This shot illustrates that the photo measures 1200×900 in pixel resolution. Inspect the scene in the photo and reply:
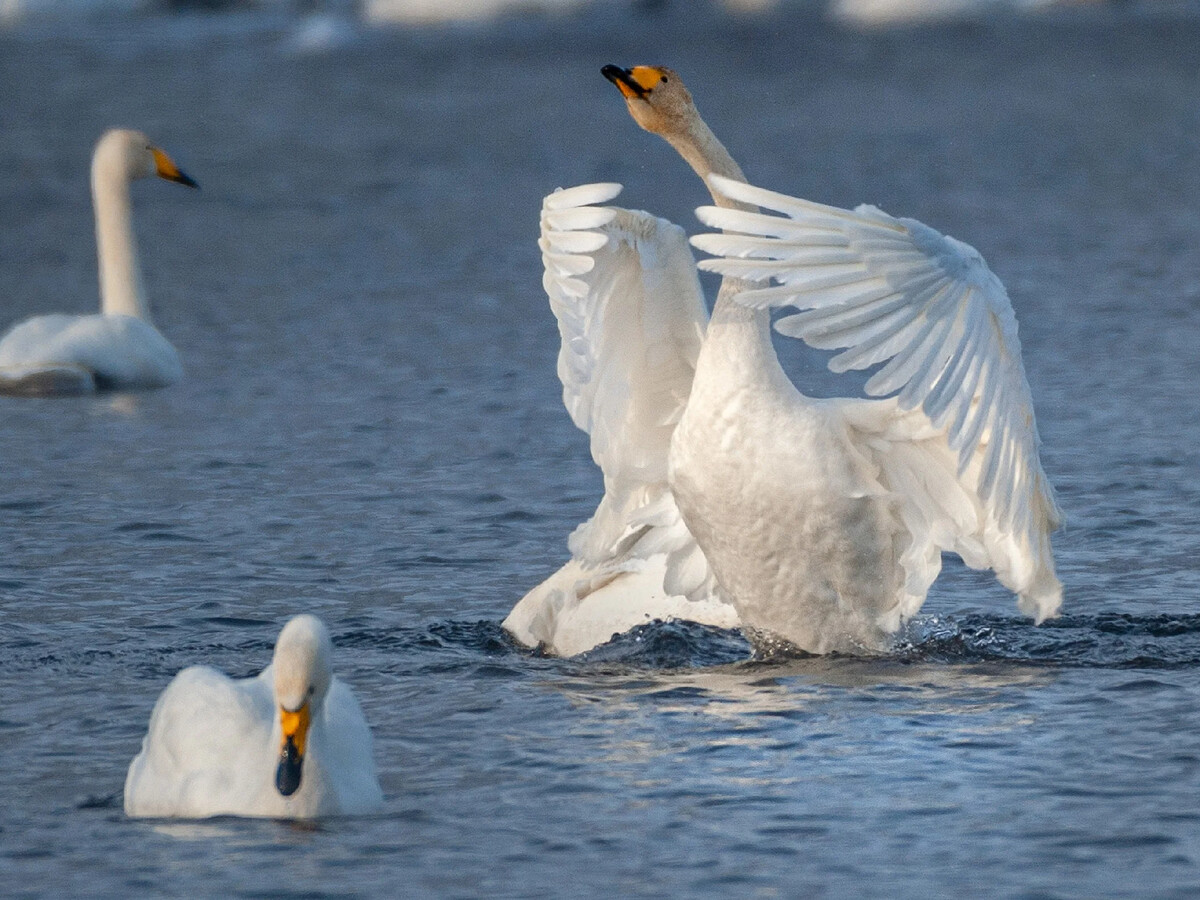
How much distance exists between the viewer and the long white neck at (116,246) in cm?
1407

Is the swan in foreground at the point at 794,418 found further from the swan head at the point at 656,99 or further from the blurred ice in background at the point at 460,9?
the blurred ice in background at the point at 460,9

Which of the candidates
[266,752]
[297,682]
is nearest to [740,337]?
[297,682]

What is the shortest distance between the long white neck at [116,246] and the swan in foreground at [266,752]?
24.8ft

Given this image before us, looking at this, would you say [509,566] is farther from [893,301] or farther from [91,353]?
[91,353]

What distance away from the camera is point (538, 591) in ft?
27.3

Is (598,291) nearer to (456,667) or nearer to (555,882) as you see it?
(456,667)

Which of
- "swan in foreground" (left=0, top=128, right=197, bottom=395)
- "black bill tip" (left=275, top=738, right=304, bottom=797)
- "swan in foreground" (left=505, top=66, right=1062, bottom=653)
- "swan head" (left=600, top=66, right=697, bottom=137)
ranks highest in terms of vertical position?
"swan head" (left=600, top=66, right=697, bottom=137)

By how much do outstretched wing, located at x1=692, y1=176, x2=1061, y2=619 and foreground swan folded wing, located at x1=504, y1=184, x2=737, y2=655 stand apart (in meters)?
0.68

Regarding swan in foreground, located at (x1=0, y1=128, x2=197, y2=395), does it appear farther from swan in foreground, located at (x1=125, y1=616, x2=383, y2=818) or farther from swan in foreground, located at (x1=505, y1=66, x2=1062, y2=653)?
swan in foreground, located at (x1=125, y1=616, x2=383, y2=818)

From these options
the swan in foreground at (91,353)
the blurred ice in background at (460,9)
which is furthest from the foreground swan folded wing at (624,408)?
the blurred ice in background at (460,9)

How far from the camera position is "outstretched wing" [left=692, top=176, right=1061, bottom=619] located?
670 centimetres

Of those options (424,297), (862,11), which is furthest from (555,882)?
(862,11)

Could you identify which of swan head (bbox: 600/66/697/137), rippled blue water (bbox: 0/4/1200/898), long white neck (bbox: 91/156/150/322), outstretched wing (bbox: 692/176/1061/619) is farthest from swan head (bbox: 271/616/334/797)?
long white neck (bbox: 91/156/150/322)

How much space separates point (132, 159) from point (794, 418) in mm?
8421
